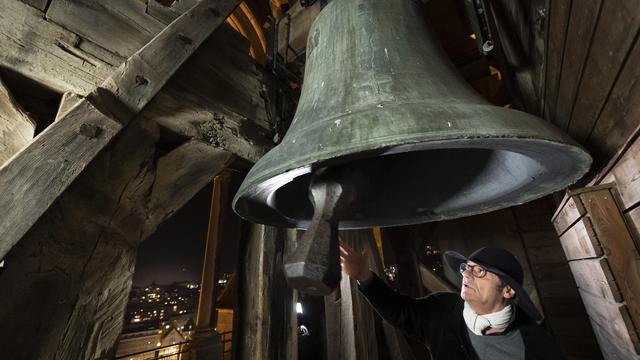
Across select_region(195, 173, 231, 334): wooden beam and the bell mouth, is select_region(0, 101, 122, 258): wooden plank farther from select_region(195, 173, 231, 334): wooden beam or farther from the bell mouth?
select_region(195, 173, 231, 334): wooden beam

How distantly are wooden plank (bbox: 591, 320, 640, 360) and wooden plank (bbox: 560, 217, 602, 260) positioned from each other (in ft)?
1.26

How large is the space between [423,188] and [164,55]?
137 cm

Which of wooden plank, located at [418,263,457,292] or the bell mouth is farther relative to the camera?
wooden plank, located at [418,263,457,292]

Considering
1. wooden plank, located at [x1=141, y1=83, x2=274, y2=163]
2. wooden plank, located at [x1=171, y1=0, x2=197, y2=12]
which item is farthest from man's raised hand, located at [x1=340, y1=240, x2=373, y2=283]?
wooden plank, located at [x1=171, y1=0, x2=197, y2=12]

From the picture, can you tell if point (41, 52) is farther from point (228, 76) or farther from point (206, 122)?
point (228, 76)

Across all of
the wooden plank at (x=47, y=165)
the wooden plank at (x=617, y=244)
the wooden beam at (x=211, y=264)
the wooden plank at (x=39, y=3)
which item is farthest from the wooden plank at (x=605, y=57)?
the wooden beam at (x=211, y=264)

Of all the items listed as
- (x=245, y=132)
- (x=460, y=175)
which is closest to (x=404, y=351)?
(x=460, y=175)

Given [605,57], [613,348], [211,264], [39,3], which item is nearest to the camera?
[605,57]

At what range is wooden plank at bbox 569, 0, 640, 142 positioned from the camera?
2.35 ft

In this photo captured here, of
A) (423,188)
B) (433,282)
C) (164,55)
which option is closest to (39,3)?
(164,55)

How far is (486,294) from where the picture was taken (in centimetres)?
158

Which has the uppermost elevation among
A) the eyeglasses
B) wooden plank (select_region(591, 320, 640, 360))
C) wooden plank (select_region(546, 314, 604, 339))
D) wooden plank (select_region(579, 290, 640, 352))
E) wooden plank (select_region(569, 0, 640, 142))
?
wooden plank (select_region(569, 0, 640, 142))

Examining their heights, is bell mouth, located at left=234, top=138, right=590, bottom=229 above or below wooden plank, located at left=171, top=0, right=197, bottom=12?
below

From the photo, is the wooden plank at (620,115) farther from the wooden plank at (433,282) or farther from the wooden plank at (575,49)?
the wooden plank at (433,282)
